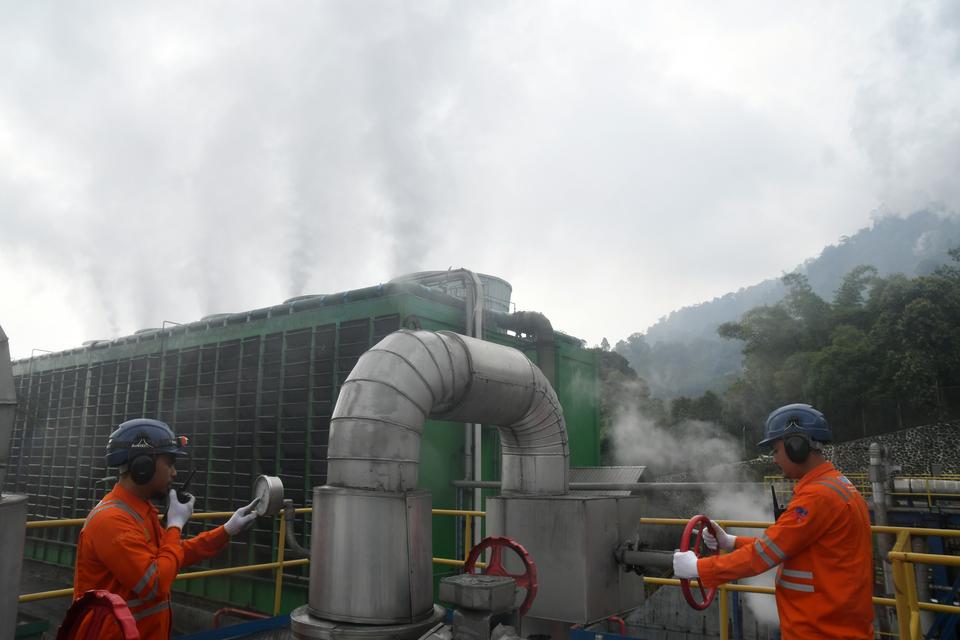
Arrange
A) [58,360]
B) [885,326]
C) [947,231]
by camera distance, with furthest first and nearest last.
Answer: [947,231] → [885,326] → [58,360]

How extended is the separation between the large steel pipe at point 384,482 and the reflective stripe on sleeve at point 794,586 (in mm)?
1936

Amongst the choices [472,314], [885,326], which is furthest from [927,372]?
[472,314]

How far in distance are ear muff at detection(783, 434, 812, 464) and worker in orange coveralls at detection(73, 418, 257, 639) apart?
300 cm

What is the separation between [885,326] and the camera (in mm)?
32375

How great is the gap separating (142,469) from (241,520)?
0.76m

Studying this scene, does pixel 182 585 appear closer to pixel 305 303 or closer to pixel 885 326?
pixel 305 303

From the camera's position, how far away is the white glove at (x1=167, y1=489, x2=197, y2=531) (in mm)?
3193

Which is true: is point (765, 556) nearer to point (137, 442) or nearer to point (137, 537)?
point (137, 537)

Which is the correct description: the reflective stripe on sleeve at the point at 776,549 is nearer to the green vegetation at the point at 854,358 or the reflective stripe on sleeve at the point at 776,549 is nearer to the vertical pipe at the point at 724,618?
the vertical pipe at the point at 724,618

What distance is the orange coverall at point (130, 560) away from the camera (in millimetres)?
2637

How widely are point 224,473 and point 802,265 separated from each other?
19025cm

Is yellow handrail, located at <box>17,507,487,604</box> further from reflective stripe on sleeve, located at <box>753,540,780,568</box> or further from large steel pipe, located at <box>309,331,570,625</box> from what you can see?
reflective stripe on sleeve, located at <box>753,540,780,568</box>

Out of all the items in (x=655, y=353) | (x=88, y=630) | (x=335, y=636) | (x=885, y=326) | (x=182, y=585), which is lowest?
(x=182, y=585)

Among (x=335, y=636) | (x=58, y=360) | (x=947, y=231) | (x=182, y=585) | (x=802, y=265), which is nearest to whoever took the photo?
(x=335, y=636)
